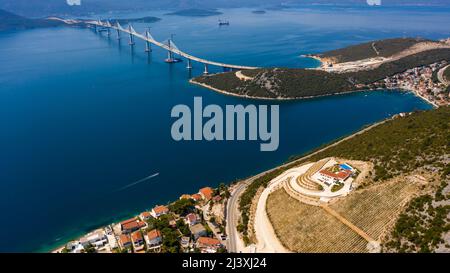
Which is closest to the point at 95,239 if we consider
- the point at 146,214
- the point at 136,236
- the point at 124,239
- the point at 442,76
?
the point at 124,239

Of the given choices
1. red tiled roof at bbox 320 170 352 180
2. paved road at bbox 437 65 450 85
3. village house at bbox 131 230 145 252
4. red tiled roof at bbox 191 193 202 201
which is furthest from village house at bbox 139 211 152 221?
paved road at bbox 437 65 450 85

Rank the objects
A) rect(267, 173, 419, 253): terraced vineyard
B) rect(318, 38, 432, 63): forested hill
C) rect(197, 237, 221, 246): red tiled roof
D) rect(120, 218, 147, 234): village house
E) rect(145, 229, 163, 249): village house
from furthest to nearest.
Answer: rect(318, 38, 432, 63): forested hill
rect(120, 218, 147, 234): village house
rect(145, 229, 163, 249): village house
rect(197, 237, 221, 246): red tiled roof
rect(267, 173, 419, 253): terraced vineyard

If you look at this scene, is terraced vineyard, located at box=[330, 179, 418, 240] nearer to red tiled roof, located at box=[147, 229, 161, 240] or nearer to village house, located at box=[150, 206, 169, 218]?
red tiled roof, located at box=[147, 229, 161, 240]

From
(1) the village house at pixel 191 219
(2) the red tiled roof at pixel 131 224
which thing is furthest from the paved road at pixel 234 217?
(2) the red tiled roof at pixel 131 224

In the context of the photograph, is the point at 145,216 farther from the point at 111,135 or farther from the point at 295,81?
the point at 295,81
